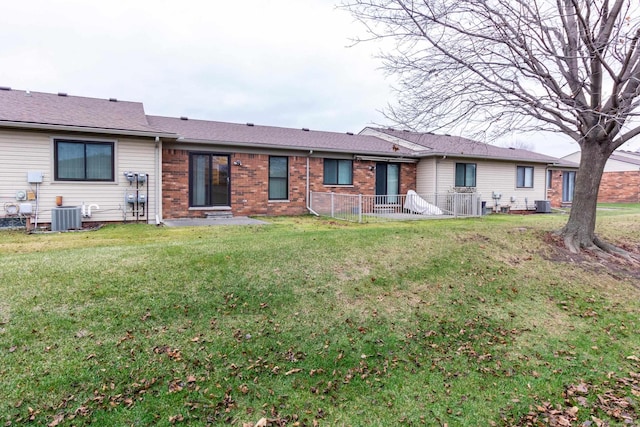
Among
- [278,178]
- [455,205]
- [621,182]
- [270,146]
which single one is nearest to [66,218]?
[270,146]

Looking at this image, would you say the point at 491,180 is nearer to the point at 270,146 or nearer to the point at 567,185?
the point at 567,185

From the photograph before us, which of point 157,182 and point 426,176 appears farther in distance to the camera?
point 426,176

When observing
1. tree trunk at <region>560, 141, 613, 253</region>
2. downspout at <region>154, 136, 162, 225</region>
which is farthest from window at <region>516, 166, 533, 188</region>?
downspout at <region>154, 136, 162, 225</region>

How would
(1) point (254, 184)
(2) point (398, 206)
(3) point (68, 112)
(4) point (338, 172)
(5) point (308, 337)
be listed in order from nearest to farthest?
1. (5) point (308, 337)
2. (3) point (68, 112)
3. (1) point (254, 184)
4. (4) point (338, 172)
5. (2) point (398, 206)

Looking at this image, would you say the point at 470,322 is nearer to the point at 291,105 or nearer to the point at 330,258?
the point at 330,258

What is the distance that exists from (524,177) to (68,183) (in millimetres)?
18457

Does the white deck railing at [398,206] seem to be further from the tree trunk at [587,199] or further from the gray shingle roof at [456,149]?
the tree trunk at [587,199]

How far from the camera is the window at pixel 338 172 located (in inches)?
569

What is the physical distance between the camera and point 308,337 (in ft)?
13.0

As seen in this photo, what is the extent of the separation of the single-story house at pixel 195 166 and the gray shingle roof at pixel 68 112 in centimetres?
4

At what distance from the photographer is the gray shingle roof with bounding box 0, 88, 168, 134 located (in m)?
9.44

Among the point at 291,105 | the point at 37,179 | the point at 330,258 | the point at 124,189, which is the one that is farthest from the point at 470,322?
the point at 291,105

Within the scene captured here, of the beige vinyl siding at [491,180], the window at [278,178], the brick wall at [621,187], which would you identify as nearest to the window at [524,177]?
the beige vinyl siding at [491,180]

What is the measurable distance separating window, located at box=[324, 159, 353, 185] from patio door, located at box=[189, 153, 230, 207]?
388 cm
